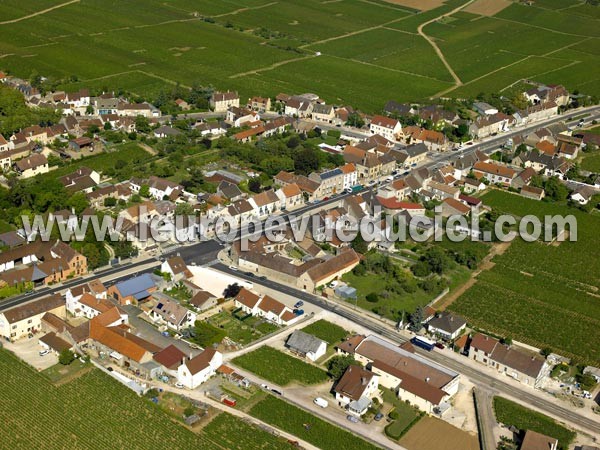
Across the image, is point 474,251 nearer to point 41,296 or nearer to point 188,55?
point 41,296

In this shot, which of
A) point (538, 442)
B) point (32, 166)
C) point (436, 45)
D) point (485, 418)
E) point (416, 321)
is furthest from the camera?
point (436, 45)

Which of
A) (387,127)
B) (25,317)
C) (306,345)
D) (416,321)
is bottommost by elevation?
(416,321)

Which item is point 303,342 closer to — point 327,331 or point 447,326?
point 327,331

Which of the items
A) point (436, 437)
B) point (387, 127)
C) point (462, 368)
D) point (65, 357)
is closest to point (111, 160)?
point (387, 127)

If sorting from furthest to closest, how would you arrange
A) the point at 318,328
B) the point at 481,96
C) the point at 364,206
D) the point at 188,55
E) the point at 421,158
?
the point at 188,55
the point at 481,96
the point at 421,158
the point at 364,206
the point at 318,328

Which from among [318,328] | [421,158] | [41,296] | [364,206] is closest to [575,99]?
[421,158]
